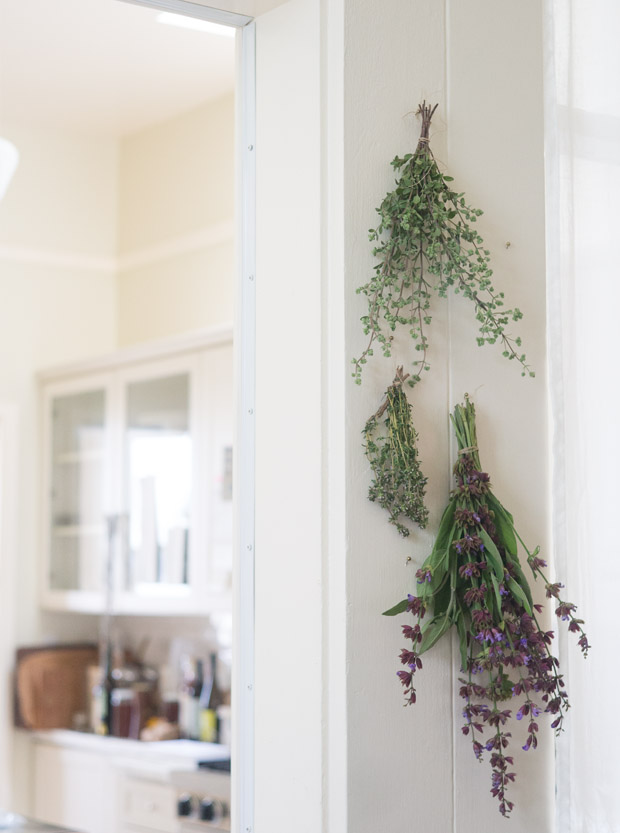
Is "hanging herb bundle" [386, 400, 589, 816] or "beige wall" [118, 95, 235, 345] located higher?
"beige wall" [118, 95, 235, 345]

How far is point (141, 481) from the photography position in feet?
14.1

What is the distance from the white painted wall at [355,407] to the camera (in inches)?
57.8

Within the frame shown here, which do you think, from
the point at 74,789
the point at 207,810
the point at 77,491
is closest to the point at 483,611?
the point at 207,810

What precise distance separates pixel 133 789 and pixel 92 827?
0.28 meters

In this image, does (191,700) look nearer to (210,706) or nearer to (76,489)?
(210,706)

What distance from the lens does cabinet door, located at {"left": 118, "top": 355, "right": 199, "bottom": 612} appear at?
4.03m

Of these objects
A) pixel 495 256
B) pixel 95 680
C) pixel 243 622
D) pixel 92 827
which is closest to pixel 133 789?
pixel 92 827

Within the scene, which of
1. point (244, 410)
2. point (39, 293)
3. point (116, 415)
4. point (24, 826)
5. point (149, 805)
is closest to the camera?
point (244, 410)

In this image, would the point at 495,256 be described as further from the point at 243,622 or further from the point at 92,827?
the point at 92,827

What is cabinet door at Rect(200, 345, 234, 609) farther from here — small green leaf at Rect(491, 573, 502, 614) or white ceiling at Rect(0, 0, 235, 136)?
small green leaf at Rect(491, 573, 502, 614)

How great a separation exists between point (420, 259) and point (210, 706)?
2926 mm

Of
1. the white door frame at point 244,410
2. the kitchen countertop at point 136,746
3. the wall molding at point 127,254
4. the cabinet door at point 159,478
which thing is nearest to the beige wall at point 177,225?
the wall molding at point 127,254

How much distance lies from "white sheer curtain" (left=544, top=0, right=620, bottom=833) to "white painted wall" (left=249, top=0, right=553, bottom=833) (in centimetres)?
4

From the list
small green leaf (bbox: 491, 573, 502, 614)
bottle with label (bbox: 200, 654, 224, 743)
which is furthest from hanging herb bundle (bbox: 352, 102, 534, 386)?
bottle with label (bbox: 200, 654, 224, 743)
